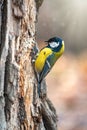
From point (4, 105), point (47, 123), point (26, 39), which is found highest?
point (26, 39)

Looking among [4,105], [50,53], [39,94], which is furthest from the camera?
[50,53]

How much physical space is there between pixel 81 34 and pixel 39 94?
106 inches

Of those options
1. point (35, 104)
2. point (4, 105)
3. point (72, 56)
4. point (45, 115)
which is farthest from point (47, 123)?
point (72, 56)

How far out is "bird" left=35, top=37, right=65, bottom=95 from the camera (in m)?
3.81

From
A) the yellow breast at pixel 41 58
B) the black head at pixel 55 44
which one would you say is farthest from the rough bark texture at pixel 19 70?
the black head at pixel 55 44

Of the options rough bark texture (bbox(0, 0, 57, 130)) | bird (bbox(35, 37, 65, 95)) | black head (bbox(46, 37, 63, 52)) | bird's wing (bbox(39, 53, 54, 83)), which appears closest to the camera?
rough bark texture (bbox(0, 0, 57, 130))

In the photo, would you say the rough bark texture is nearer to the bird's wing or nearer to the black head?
the bird's wing

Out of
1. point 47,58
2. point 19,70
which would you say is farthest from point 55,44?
point 19,70

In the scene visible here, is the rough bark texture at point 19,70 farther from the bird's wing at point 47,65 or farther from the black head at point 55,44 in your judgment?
the black head at point 55,44

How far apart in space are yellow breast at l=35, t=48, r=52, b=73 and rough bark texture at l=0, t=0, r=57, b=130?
0.05 metres

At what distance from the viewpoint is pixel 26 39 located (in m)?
3.63

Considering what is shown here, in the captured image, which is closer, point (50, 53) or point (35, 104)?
point (35, 104)

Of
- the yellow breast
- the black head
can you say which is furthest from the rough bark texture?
the black head

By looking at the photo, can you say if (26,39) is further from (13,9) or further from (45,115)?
(45,115)
